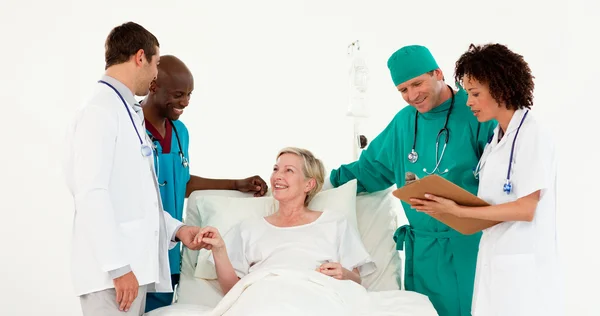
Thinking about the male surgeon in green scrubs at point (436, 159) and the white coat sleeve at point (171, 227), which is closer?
the white coat sleeve at point (171, 227)

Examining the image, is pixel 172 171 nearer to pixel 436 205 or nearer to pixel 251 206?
pixel 251 206

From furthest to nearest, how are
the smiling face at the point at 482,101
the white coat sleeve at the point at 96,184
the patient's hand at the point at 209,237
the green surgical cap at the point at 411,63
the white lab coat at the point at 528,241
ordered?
the green surgical cap at the point at 411,63 → the patient's hand at the point at 209,237 → the smiling face at the point at 482,101 → the white lab coat at the point at 528,241 → the white coat sleeve at the point at 96,184

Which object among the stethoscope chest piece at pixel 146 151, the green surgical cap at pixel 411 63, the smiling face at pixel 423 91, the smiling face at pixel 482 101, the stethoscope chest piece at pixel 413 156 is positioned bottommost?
the stethoscope chest piece at pixel 413 156

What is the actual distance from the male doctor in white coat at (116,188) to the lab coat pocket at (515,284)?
45.4 inches

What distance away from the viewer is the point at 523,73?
2.36m

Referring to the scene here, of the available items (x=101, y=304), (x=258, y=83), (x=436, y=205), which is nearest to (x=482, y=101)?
(x=436, y=205)

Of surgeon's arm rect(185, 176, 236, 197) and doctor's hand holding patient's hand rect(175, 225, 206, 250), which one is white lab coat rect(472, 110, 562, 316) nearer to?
doctor's hand holding patient's hand rect(175, 225, 206, 250)

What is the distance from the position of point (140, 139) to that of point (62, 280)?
7.08 ft

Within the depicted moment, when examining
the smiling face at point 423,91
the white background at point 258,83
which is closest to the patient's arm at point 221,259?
the smiling face at point 423,91

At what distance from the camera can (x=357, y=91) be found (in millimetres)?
3400

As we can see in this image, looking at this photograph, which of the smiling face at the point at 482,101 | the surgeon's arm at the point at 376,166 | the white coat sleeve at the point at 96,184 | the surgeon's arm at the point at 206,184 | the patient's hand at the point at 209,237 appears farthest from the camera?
the surgeon's arm at the point at 206,184

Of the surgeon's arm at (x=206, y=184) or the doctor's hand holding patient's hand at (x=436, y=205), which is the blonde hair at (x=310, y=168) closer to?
the surgeon's arm at (x=206, y=184)

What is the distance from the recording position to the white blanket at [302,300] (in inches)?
87.3

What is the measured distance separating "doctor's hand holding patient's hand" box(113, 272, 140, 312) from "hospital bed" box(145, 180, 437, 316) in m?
0.46
